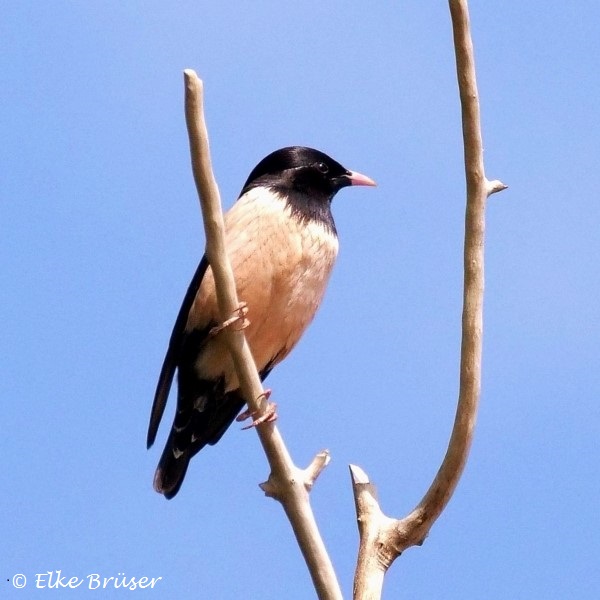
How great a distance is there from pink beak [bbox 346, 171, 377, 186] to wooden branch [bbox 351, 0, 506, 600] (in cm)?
270

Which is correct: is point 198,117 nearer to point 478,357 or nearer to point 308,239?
point 478,357

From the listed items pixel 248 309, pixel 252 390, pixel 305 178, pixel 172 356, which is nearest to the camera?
pixel 252 390

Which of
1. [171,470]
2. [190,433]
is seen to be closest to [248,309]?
[190,433]

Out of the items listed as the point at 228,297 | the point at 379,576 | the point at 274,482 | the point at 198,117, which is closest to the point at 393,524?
the point at 379,576

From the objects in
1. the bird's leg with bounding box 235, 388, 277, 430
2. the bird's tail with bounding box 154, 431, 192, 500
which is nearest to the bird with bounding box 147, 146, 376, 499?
the bird's tail with bounding box 154, 431, 192, 500

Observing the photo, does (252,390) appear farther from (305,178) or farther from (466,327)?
(305,178)

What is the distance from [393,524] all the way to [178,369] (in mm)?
2080

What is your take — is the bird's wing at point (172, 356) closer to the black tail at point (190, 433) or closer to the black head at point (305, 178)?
the black tail at point (190, 433)

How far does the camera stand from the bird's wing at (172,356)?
546cm

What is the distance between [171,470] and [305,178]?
182 cm

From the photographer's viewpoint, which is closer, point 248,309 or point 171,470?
point 248,309

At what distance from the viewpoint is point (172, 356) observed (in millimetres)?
5676

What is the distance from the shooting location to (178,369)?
19.1 ft

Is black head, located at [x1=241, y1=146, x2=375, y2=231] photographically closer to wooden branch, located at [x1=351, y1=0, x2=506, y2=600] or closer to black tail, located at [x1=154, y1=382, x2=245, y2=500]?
black tail, located at [x1=154, y1=382, x2=245, y2=500]
